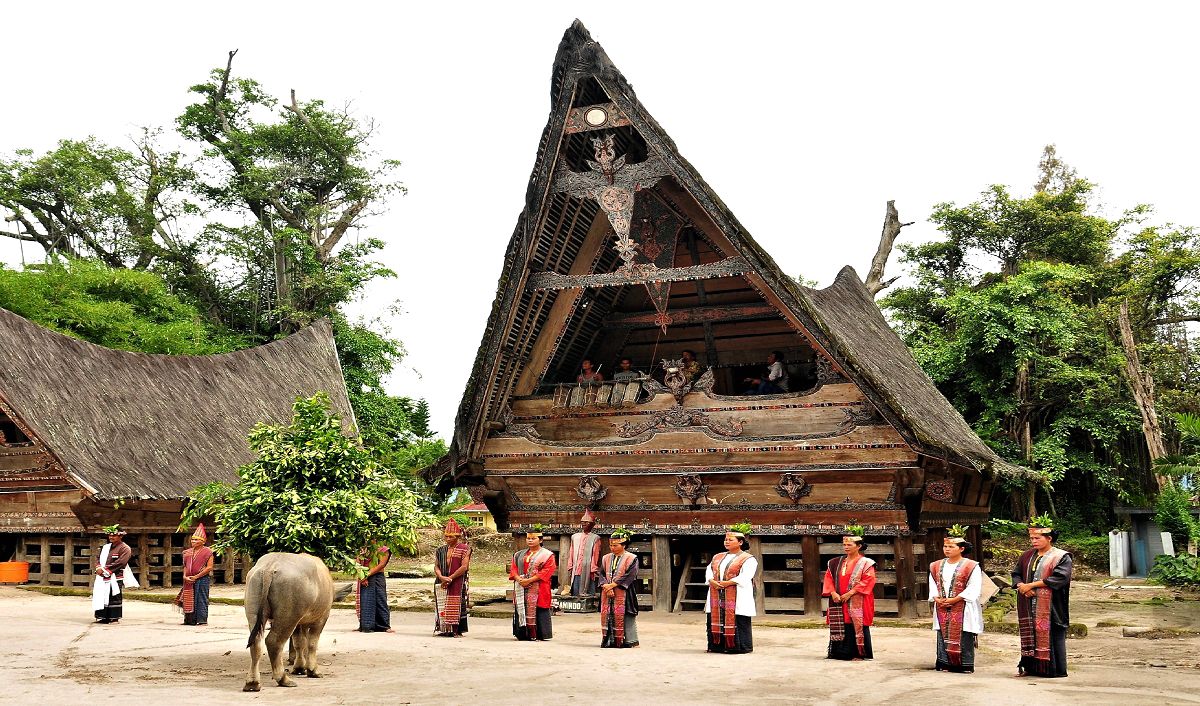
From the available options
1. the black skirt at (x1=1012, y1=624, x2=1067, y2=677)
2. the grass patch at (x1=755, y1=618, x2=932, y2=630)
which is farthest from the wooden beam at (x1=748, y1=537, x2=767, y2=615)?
the black skirt at (x1=1012, y1=624, x2=1067, y2=677)

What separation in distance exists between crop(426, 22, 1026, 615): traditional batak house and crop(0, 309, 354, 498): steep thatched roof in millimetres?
8145

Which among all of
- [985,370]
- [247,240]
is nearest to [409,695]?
[985,370]

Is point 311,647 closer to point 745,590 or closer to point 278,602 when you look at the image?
point 278,602

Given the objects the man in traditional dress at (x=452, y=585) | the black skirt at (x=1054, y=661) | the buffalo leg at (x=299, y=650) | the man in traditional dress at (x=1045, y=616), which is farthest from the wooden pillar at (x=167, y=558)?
the black skirt at (x=1054, y=661)

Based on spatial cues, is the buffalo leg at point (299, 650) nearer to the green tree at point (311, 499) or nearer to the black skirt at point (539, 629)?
the green tree at point (311, 499)

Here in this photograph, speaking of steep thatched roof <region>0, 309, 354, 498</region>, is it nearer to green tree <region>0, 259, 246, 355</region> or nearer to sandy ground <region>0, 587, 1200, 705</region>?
green tree <region>0, 259, 246, 355</region>

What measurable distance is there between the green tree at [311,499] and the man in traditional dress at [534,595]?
3.01 meters

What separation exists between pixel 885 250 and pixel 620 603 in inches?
969

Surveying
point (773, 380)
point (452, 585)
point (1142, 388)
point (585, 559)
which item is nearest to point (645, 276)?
point (773, 380)

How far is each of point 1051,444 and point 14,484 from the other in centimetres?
2699

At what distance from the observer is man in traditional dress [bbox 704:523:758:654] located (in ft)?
39.1

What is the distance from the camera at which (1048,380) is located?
31.4m

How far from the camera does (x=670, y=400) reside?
17.1 metres

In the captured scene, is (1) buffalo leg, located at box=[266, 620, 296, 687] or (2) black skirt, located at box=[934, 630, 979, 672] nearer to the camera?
(1) buffalo leg, located at box=[266, 620, 296, 687]
